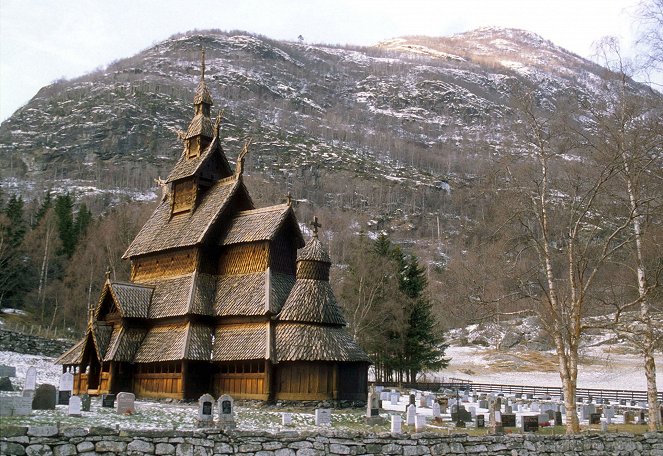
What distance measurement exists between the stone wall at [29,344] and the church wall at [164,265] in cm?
1239

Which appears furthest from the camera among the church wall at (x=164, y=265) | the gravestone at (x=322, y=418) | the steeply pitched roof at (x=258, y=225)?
the church wall at (x=164, y=265)

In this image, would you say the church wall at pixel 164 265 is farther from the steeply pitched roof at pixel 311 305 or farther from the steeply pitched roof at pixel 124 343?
the steeply pitched roof at pixel 311 305

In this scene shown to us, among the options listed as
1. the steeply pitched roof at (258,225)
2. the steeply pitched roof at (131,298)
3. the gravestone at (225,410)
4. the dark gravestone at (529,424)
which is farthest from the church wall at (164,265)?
the dark gravestone at (529,424)

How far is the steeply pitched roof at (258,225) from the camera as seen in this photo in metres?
30.9

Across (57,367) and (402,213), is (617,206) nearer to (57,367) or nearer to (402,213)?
(57,367)

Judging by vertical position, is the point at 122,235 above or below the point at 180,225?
above

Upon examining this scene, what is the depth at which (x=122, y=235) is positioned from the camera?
56562mm

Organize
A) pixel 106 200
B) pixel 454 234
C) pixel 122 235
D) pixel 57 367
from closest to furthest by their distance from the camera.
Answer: pixel 57 367
pixel 122 235
pixel 106 200
pixel 454 234

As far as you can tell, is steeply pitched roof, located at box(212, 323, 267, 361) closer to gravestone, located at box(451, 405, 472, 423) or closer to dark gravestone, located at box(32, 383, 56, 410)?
gravestone, located at box(451, 405, 472, 423)

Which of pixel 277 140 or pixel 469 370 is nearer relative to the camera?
pixel 469 370

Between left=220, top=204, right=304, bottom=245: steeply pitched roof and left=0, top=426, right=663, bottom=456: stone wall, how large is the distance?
52.7 feet

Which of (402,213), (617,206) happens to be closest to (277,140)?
(402,213)

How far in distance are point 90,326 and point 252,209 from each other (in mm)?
9793

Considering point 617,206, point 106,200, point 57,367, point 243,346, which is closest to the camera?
point 617,206
